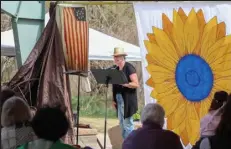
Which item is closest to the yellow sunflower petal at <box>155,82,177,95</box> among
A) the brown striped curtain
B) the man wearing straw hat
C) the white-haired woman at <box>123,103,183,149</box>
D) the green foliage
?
the brown striped curtain

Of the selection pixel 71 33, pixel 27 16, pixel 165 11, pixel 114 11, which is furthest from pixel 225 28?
pixel 114 11

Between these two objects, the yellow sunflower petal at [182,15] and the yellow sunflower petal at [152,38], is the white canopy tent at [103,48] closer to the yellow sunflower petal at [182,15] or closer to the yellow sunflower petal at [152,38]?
the yellow sunflower petal at [152,38]

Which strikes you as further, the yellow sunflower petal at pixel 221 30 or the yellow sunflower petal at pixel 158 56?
the yellow sunflower petal at pixel 158 56

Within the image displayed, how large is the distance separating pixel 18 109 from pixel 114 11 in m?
16.7

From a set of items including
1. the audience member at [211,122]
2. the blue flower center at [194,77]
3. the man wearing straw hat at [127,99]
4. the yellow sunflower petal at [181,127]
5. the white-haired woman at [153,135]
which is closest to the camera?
the white-haired woman at [153,135]

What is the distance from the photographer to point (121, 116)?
766cm

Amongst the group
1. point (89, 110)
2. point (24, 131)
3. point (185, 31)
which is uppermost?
point (185, 31)

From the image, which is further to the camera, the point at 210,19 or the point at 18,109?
the point at 210,19

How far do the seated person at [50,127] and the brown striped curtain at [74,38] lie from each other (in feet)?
6.36

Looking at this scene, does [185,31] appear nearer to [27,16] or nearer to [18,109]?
[27,16]

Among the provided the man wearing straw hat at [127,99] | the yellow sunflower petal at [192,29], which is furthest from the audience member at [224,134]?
the man wearing straw hat at [127,99]

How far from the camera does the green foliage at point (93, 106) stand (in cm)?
1656

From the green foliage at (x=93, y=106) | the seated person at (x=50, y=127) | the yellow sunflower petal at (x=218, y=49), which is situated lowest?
the green foliage at (x=93, y=106)

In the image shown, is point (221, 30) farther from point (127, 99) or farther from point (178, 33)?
point (127, 99)
